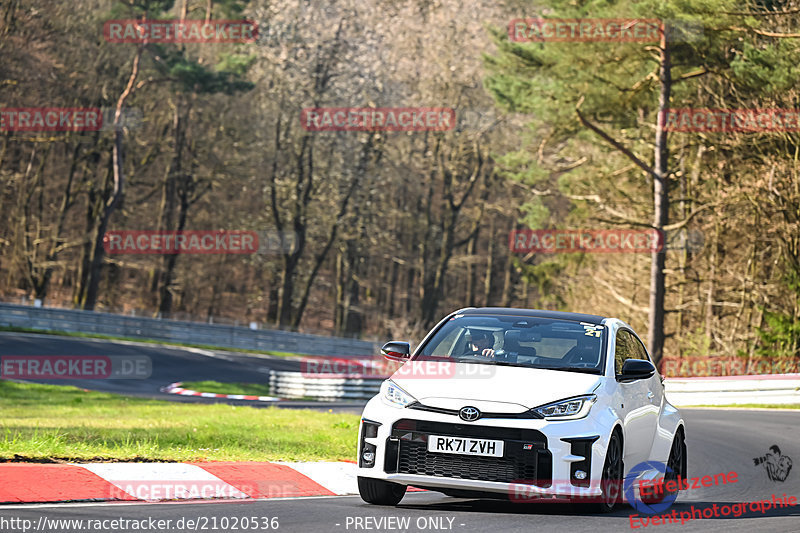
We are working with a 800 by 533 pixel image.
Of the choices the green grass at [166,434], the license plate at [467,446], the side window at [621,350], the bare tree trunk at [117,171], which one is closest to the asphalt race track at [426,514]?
the license plate at [467,446]

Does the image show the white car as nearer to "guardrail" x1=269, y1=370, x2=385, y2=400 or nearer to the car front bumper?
the car front bumper

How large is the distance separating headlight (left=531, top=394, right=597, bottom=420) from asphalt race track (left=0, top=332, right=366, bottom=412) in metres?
21.4

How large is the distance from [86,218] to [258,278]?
13490 millimetres

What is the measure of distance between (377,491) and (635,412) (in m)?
2.12

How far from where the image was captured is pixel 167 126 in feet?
195

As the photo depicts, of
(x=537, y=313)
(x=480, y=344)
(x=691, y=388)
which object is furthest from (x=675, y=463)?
(x=691, y=388)

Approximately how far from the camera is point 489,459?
304 inches

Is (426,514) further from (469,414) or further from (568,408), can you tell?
(568,408)

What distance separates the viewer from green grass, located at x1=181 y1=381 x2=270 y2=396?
33750 mm

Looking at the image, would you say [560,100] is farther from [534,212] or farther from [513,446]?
[513,446]

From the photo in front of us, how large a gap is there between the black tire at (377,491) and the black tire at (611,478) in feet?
4.85

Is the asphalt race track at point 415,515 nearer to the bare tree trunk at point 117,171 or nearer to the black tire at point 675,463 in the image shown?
the black tire at point 675,463

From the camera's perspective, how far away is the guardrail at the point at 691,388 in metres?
26.0

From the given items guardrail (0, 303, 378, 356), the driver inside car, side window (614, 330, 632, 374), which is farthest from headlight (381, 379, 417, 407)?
guardrail (0, 303, 378, 356)
